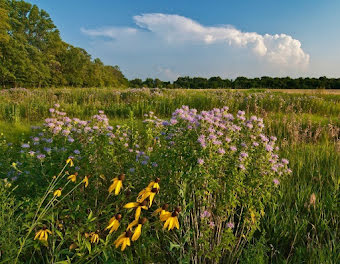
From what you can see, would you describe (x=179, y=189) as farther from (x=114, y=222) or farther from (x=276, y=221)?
(x=276, y=221)

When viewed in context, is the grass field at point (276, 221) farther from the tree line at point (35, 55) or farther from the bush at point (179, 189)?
the tree line at point (35, 55)

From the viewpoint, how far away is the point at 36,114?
8320 mm

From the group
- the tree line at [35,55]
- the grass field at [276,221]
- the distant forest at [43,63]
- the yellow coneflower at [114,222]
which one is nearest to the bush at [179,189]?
the grass field at [276,221]

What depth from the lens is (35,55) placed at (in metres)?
31.5

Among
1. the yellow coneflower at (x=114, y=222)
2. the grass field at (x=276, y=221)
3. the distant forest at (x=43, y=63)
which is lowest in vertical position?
the grass field at (x=276, y=221)

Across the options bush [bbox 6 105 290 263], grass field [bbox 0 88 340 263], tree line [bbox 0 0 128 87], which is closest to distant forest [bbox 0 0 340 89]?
tree line [bbox 0 0 128 87]

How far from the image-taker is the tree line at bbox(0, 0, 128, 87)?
27.4m

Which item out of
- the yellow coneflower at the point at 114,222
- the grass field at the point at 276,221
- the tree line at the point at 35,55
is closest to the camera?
the yellow coneflower at the point at 114,222

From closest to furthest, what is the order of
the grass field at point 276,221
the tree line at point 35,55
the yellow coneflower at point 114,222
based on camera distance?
the yellow coneflower at point 114,222
the grass field at point 276,221
the tree line at point 35,55

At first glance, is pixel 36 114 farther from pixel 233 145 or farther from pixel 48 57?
pixel 48 57

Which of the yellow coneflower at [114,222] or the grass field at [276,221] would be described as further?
the grass field at [276,221]

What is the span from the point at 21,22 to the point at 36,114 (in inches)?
1292

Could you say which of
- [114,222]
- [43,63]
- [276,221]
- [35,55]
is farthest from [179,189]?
[43,63]

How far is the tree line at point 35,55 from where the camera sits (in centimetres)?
2741
